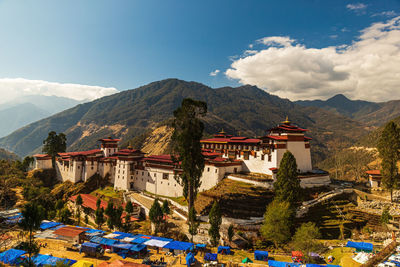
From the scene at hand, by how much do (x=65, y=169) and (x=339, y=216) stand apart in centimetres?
8270

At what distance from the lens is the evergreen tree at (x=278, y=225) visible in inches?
1449

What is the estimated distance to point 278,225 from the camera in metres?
36.8

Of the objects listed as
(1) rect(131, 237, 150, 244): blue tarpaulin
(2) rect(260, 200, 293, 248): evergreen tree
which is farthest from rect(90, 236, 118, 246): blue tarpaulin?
(2) rect(260, 200, 293, 248): evergreen tree

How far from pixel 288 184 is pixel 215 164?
57.7 feet

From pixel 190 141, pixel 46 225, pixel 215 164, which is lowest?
pixel 46 225

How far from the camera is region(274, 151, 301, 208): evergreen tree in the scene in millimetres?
41125

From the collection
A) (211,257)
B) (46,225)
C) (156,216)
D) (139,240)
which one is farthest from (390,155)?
(46,225)

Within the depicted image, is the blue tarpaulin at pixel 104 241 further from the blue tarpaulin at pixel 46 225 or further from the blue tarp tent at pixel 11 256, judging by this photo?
the blue tarpaulin at pixel 46 225

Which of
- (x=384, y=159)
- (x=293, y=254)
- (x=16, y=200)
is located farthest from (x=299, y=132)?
(x=16, y=200)

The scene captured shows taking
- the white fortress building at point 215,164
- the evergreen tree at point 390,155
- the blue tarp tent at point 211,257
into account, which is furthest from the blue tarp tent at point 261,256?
the evergreen tree at point 390,155

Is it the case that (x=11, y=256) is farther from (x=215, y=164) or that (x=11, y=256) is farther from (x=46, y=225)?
(x=215, y=164)

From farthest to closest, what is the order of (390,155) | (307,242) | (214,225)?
1. (390,155)
2. (214,225)
3. (307,242)

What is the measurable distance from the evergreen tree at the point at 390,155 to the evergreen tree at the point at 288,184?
2262cm

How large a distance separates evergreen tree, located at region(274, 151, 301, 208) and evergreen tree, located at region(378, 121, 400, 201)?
2262cm
